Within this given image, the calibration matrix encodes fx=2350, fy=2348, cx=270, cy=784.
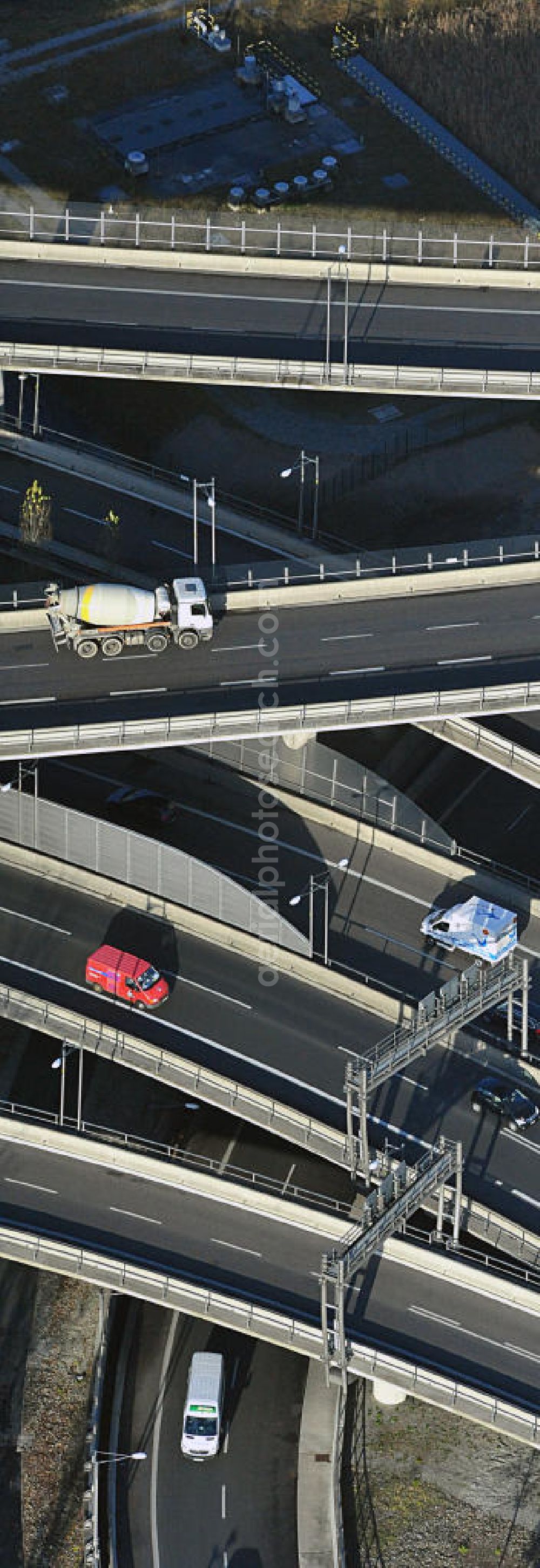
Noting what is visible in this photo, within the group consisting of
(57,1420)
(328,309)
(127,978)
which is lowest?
(57,1420)

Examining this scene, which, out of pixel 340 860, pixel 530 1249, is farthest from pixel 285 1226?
pixel 340 860

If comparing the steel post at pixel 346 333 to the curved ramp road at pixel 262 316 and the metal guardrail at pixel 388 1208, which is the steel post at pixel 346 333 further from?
the metal guardrail at pixel 388 1208

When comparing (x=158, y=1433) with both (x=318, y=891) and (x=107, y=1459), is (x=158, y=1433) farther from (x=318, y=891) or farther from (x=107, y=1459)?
(x=318, y=891)

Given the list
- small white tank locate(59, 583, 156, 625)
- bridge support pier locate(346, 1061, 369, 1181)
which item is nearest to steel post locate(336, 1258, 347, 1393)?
bridge support pier locate(346, 1061, 369, 1181)

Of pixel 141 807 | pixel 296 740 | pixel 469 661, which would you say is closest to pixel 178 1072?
pixel 296 740

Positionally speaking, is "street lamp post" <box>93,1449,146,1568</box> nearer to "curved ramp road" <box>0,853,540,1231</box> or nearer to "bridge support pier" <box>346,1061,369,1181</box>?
"bridge support pier" <box>346,1061,369,1181</box>

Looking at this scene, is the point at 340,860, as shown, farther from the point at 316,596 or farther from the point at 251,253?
the point at 251,253
